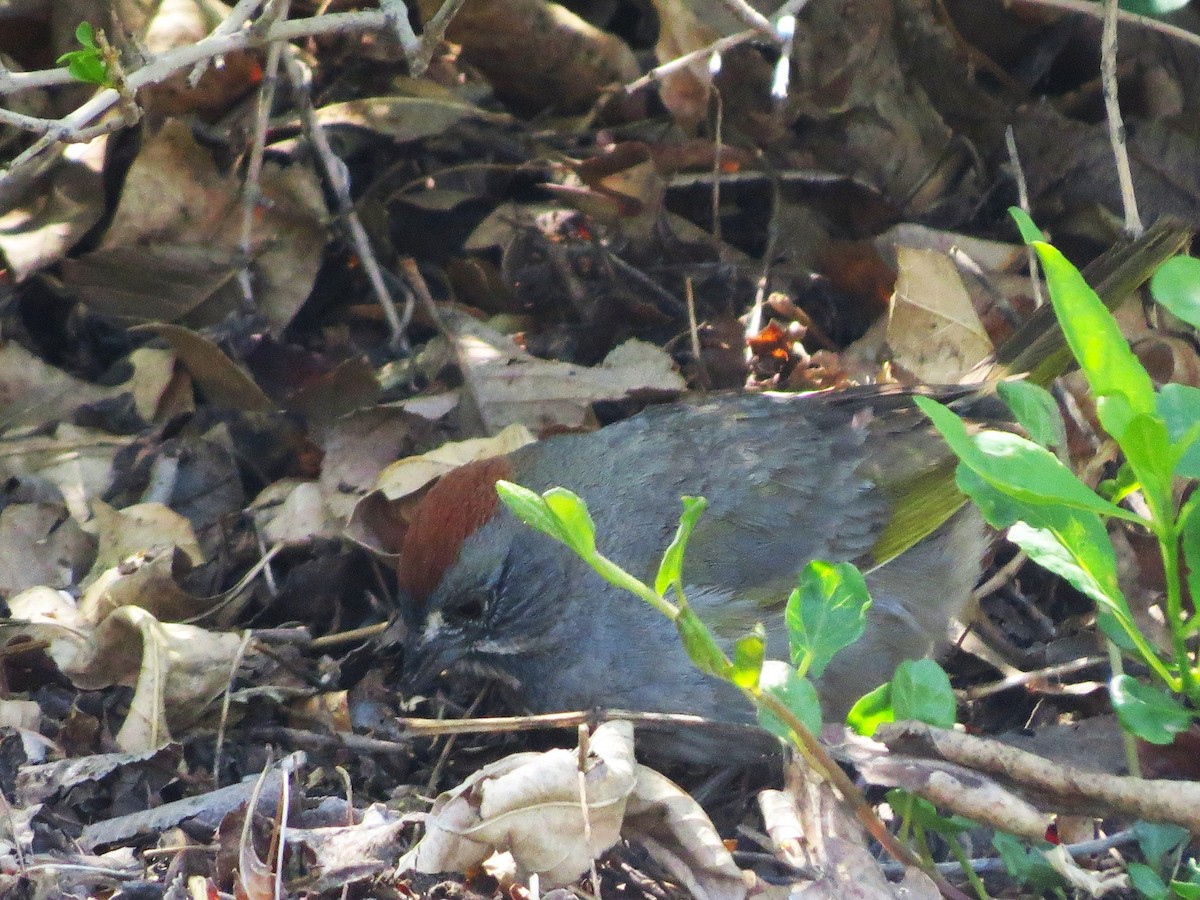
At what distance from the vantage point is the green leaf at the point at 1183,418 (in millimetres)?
3078

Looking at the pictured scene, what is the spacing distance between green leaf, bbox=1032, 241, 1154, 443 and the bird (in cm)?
→ 151

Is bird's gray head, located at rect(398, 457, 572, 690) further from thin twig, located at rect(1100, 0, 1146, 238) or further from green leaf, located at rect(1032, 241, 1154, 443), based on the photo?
thin twig, located at rect(1100, 0, 1146, 238)

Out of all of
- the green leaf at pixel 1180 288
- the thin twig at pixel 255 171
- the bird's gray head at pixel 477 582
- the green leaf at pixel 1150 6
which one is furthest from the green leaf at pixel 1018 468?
the thin twig at pixel 255 171

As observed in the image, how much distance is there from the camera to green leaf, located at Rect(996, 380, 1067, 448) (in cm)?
324

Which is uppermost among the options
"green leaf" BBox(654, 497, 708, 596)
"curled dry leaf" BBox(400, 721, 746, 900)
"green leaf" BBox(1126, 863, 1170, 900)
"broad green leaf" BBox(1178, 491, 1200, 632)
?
"green leaf" BBox(654, 497, 708, 596)

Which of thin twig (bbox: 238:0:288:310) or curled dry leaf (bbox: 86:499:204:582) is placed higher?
thin twig (bbox: 238:0:288:310)

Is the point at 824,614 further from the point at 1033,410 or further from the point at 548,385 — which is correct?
the point at 548,385

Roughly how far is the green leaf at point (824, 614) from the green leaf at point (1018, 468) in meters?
0.39

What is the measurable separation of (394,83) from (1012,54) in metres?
2.77

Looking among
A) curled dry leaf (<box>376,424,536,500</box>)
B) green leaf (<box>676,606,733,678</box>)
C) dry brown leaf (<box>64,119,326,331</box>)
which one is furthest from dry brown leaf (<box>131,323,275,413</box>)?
green leaf (<box>676,606,733,678</box>)

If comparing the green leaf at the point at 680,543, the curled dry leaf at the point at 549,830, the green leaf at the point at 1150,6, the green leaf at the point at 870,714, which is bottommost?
the curled dry leaf at the point at 549,830

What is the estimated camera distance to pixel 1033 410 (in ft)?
10.7

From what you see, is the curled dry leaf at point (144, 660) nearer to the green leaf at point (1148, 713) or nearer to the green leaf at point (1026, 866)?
the green leaf at point (1026, 866)

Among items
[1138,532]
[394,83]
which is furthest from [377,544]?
[1138,532]
